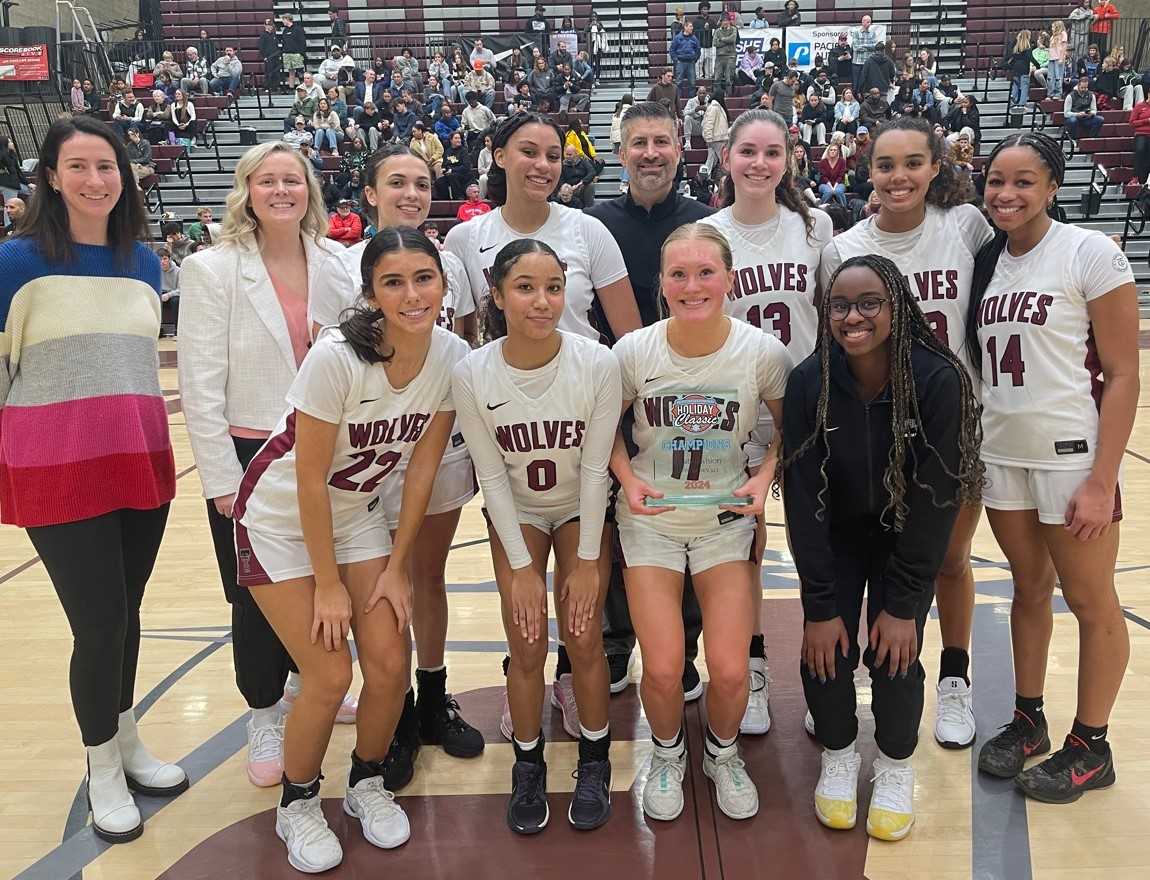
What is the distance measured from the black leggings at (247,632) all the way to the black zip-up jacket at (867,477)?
1.40 metres

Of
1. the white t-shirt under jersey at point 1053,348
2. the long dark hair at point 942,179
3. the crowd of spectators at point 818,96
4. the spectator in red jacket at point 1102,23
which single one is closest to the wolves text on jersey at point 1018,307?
the white t-shirt under jersey at point 1053,348

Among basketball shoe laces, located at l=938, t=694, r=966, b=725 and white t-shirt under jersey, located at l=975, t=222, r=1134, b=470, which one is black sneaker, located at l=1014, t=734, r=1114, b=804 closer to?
basketball shoe laces, located at l=938, t=694, r=966, b=725

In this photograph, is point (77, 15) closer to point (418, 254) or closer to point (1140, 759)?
point (418, 254)

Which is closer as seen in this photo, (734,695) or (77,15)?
(734,695)

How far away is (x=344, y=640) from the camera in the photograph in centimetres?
228

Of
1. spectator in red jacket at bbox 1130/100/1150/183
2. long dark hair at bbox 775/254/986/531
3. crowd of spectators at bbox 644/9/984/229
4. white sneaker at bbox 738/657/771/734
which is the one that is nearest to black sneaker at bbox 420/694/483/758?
white sneaker at bbox 738/657/771/734

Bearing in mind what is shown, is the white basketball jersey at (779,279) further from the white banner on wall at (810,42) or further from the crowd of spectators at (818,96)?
the white banner on wall at (810,42)

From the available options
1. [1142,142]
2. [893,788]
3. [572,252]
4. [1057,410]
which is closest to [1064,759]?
[893,788]

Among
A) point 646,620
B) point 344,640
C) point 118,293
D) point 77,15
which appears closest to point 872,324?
point 646,620

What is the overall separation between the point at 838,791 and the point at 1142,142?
12.7 metres

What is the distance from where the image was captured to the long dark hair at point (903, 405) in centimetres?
224

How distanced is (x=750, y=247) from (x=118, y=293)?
168 cm

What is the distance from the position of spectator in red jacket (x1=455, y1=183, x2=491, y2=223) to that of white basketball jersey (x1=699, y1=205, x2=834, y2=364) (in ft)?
27.8

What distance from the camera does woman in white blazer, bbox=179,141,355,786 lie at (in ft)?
8.18
